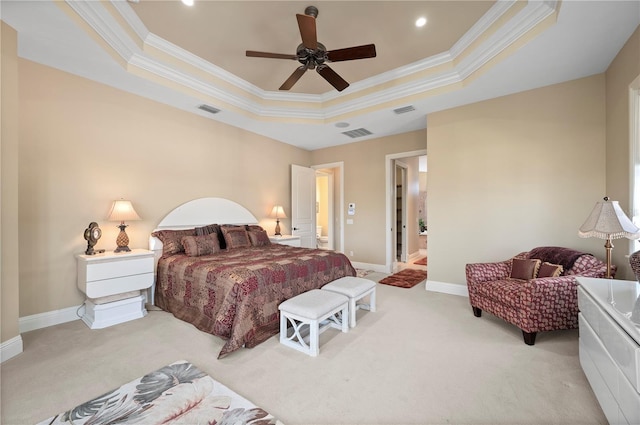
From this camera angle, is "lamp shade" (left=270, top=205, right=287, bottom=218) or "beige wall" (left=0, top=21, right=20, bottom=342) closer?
"beige wall" (left=0, top=21, right=20, bottom=342)

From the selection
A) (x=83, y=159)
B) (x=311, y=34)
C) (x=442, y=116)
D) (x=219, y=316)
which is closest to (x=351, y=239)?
(x=442, y=116)

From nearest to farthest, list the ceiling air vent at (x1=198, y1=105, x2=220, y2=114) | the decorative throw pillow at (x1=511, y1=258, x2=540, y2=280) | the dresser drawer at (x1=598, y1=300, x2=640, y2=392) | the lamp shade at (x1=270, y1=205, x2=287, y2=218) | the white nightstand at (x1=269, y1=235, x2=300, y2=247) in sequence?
1. the dresser drawer at (x1=598, y1=300, x2=640, y2=392)
2. the decorative throw pillow at (x1=511, y1=258, x2=540, y2=280)
3. the ceiling air vent at (x1=198, y1=105, x2=220, y2=114)
4. the white nightstand at (x1=269, y1=235, x2=300, y2=247)
5. the lamp shade at (x1=270, y1=205, x2=287, y2=218)

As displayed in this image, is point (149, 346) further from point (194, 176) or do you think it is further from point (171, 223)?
point (194, 176)

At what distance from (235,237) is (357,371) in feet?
8.97

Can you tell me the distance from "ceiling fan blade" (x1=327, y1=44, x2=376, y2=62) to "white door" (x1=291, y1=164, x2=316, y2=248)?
3304mm

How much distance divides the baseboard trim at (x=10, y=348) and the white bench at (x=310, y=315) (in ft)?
7.33

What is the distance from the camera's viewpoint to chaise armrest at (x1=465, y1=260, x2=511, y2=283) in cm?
307

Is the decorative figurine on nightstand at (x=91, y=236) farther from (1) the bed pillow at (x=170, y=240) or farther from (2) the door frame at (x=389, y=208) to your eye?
(2) the door frame at (x=389, y=208)

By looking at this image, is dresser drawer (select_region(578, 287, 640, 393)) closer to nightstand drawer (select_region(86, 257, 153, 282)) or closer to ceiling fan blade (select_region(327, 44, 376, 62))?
ceiling fan blade (select_region(327, 44, 376, 62))

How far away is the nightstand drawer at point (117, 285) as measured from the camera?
275cm

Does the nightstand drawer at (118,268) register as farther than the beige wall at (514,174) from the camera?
No

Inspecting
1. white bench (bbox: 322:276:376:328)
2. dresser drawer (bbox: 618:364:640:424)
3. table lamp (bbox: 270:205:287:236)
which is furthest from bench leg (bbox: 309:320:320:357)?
table lamp (bbox: 270:205:287:236)

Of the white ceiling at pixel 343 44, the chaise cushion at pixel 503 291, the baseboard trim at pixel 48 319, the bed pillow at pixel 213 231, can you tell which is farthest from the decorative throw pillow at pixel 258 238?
the chaise cushion at pixel 503 291

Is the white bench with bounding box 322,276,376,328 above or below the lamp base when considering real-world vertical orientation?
below
